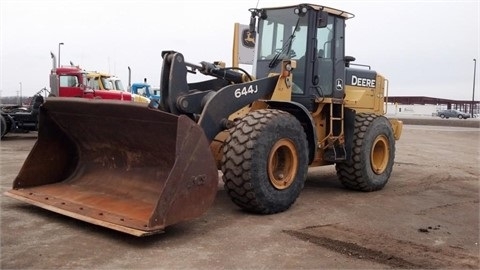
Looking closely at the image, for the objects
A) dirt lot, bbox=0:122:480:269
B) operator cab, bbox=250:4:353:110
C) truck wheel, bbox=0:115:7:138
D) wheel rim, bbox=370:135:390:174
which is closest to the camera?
dirt lot, bbox=0:122:480:269

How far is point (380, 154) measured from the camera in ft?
26.1

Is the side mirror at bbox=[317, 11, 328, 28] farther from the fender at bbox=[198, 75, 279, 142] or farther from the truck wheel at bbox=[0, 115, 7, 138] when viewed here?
the truck wheel at bbox=[0, 115, 7, 138]

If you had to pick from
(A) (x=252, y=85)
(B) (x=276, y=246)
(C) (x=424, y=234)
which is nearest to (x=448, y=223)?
(C) (x=424, y=234)

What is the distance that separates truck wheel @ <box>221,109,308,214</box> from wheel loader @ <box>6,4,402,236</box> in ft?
0.04

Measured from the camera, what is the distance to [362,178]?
287 inches

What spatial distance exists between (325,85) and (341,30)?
92 centimetres

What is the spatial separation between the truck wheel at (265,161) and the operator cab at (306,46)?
120 centimetres

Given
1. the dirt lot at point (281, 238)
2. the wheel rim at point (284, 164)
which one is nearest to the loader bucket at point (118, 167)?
the dirt lot at point (281, 238)

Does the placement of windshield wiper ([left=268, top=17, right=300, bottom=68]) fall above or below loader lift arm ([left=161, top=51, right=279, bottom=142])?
above

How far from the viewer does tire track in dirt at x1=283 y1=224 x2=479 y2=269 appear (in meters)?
4.29

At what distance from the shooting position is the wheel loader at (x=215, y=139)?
15.8ft

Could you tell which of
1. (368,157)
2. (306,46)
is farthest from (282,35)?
(368,157)

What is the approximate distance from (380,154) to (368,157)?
2.51 ft

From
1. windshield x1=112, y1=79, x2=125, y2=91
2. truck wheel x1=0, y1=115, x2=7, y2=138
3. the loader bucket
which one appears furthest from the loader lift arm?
windshield x1=112, y1=79, x2=125, y2=91
